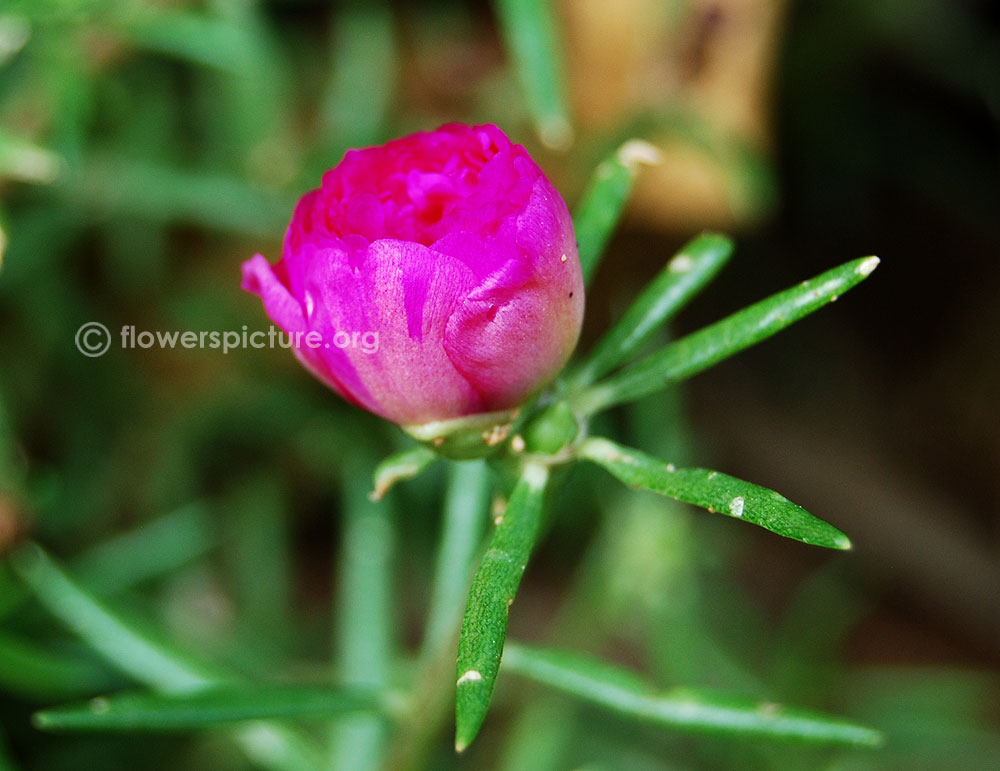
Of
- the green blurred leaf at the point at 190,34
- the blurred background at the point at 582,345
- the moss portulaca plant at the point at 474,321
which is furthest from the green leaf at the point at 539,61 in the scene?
the moss portulaca plant at the point at 474,321

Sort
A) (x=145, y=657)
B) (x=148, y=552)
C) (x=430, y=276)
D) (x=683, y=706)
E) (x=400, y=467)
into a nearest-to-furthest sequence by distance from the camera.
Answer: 1. (x=430, y=276)
2. (x=400, y=467)
3. (x=683, y=706)
4. (x=145, y=657)
5. (x=148, y=552)

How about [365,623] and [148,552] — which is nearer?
[365,623]

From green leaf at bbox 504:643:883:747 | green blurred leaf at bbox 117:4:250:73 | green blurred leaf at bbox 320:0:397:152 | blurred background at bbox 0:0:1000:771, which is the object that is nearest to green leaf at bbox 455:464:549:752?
green leaf at bbox 504:643:883:747

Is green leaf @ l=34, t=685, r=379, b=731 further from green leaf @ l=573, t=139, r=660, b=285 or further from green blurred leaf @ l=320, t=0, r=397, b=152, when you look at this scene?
green blurred leaf @ l=320, t=0, r=397, b=152

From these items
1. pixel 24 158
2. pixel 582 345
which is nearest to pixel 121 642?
pixel 24 158

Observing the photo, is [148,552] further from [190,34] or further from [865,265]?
[865,265]

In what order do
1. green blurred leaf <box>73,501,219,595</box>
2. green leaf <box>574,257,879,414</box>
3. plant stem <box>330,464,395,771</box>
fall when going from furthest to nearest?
green blurred leaf <box>73,501,219,595</box>
plant stem <box>330,464,395,771</box>
green leaf <box>574,257,879,414</box>
